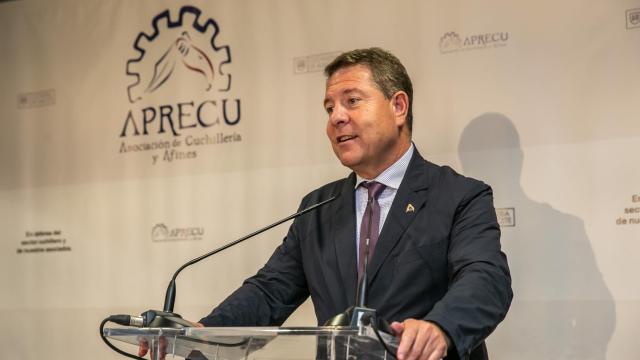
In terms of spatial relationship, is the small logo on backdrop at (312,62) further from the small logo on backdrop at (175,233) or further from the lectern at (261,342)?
the lectern at (261,342)

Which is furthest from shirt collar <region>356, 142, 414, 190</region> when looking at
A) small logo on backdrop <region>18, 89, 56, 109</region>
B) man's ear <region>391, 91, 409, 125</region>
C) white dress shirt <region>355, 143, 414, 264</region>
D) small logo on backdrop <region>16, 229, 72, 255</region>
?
small logo on backdrop <region>18, 89, 56, 109</region>

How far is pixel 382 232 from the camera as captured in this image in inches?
96.1

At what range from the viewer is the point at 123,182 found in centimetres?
430

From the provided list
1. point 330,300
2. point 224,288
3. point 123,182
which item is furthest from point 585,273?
point 123,182

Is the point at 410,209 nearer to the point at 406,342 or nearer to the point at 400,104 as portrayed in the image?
the point at 400,104

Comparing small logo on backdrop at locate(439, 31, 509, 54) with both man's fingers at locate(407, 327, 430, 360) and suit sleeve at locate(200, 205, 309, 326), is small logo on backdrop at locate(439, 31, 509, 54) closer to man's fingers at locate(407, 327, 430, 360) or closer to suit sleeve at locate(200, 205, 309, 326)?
suit sleeve at locate(200, 205, 309, 326)

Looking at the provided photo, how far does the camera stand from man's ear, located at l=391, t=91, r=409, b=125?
2.69m

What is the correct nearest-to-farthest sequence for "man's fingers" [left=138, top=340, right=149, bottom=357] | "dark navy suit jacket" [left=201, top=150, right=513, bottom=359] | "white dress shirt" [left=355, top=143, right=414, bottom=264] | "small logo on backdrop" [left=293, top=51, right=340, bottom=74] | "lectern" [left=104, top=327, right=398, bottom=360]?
"lectern" [left=104, top=327, right=398, bottom=360] < "man's fingers" [left=138, top=340, right=149, bottom=357] < "dark navy suit jacket" [left=201, top=150, right=513, bottom=359] < "white dress shirt" [left=355, top=143, right=414, bottom=264] < "small logo on backdrop" [left=293, top=51, right=340, bottom=74]

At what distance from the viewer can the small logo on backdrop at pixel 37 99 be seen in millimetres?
4551

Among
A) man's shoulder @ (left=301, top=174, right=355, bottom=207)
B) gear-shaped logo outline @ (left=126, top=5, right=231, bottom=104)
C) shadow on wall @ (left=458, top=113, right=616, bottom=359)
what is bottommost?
shadow on wall @ (left=458, top=113, right=616, bottom=359)

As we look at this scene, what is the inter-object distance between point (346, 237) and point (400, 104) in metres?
0.51

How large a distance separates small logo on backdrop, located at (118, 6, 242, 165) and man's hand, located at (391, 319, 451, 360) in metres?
2.35

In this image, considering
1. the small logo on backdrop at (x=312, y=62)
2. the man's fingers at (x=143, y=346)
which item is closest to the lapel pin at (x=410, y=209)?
the man's fingers at (x=143, y=346)

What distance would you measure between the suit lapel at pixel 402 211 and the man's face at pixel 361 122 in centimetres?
13
